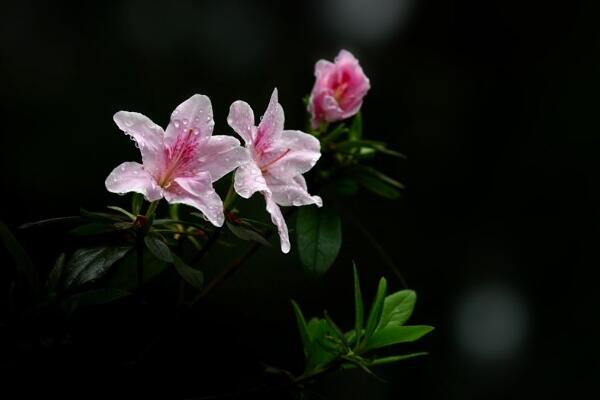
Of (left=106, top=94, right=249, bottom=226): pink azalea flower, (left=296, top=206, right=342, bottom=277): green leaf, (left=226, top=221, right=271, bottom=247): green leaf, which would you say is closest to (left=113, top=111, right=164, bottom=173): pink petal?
(left=106, top=94, right=249, bottom=226): pink azalea flower

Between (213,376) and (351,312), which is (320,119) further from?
(351,312)

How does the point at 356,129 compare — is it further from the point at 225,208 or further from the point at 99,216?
the point at 99,216

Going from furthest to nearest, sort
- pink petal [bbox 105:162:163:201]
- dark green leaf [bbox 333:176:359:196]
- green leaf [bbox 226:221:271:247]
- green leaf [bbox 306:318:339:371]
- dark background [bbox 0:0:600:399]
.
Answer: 1. dark background [bbox 0:0:600:399]
2. dark green leaf [bbox 333:176:359:196]
3. green leaf [bbox 306:318:339:371]
4. green leaf [bbox 226:221:271:247]
5. pink petal [bbox 105:162:163:201]

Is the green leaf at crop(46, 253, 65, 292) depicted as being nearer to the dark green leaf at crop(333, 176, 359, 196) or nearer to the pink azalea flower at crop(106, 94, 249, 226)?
the pink azalea flower at crop(106, 94, 249, 226)

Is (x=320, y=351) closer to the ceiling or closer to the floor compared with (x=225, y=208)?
closer to the floor

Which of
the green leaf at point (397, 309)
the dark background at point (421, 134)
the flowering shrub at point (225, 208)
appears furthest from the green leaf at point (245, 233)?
the dark background at point (421, 134)

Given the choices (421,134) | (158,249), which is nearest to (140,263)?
(158,249)
